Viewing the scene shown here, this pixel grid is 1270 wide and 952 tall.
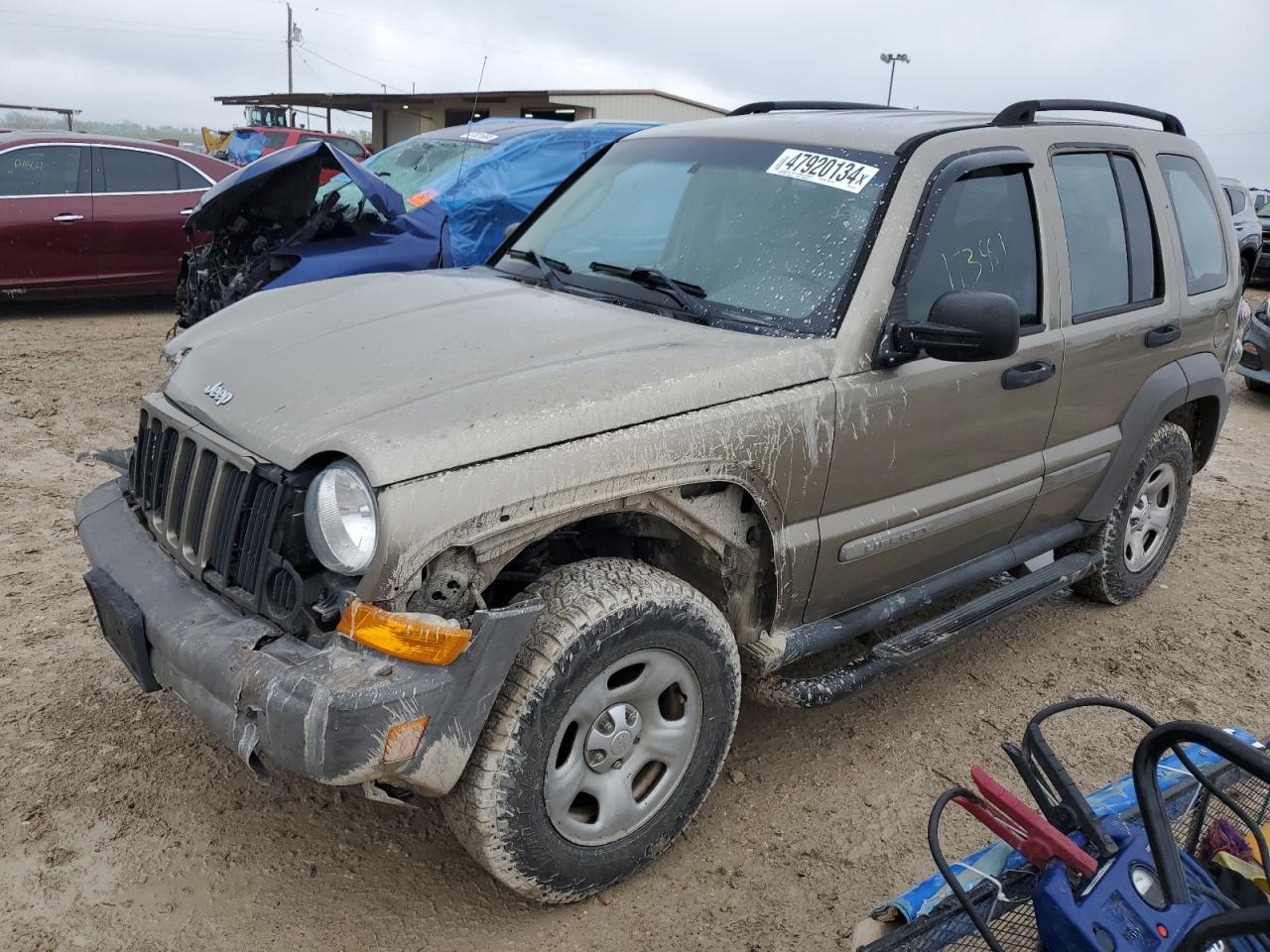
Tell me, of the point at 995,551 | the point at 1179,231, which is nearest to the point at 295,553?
the point at 995,551

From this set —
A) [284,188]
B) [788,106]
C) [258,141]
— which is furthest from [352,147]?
[788,106]

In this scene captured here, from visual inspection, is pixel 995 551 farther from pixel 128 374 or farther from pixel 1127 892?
pixel 128 374

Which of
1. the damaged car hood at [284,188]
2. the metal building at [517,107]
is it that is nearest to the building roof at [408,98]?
the metal building at [517,107]

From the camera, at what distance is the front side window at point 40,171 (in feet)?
29.0

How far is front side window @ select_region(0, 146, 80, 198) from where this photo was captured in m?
8.84

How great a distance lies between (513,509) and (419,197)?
6.48 m

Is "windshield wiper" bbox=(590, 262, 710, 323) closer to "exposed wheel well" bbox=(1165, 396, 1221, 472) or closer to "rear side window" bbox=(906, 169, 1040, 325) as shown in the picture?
"rear side window" bbox=(906, 169, 1040, 325)

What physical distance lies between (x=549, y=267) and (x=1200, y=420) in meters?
3.19

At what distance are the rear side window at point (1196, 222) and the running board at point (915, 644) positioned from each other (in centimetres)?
142

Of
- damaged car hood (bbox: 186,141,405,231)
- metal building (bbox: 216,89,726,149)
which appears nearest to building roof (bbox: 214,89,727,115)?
metal building (bbox: 216,89,726,149)

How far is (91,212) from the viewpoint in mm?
9055

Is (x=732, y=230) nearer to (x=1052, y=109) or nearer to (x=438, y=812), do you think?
(x=1052, y=109)

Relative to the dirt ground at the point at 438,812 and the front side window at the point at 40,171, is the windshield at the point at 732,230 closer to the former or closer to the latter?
the dirt ground at the point at 438,812

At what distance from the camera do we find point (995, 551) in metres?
3.81
